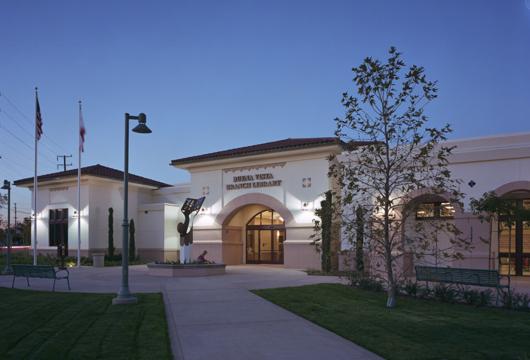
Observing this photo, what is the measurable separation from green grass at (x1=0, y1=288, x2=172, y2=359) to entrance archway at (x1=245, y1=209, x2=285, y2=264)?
53.9 ft

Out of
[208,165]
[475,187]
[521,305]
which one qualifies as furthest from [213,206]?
[521,305]

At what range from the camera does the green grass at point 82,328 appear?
744 cm

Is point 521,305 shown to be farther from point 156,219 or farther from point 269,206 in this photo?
point 156,219

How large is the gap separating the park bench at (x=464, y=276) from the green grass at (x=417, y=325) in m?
0.95

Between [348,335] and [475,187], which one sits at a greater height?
[475,187]

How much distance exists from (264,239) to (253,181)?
4.44 metres

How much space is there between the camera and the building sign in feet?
88.4


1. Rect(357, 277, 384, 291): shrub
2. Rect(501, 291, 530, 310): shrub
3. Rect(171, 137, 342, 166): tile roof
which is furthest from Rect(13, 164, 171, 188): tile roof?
Rect(501, 291, 530, 310): shrub

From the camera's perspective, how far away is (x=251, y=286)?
16.8m

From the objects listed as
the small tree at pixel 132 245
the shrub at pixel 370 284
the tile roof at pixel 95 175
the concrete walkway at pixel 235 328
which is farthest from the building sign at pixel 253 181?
the shrub at pixel 370 284

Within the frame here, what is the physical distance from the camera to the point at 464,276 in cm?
1309

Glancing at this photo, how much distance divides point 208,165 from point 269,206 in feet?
16.2

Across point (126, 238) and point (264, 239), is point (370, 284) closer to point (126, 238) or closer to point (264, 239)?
point (126, 238)

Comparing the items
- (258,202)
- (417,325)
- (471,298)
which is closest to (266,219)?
(258,202)
